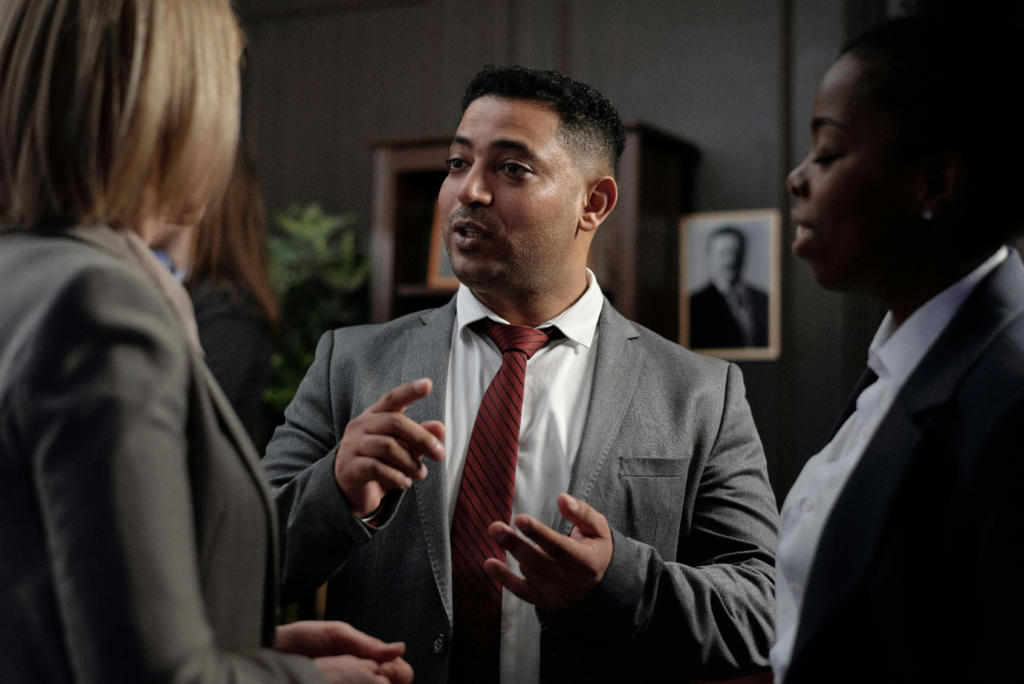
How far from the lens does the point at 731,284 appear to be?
12.6 ft

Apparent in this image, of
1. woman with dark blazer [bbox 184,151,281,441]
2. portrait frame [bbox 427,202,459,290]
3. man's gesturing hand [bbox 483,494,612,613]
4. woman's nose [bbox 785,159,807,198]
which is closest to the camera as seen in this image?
woman's nose [bbox 785,159,807,198]

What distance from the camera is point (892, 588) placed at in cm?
98

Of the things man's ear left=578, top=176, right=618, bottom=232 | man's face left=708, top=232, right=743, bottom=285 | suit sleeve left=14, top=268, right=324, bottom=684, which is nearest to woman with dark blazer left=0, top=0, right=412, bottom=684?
suit sleeve left=14, top=268, right=324, bottom=684

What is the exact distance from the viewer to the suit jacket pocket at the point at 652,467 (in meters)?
1.71

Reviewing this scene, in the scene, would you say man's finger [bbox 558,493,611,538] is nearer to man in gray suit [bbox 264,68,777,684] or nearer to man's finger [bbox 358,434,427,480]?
man in gray suit [bbox 264,68,777,684]

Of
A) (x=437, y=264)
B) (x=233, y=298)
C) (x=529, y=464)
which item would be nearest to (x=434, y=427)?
(x=529, y=464)

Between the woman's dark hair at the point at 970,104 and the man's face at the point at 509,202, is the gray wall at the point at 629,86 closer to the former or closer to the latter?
the man's face at the point at 509,202

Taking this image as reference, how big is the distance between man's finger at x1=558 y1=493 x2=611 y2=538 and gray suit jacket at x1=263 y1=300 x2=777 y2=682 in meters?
0.06

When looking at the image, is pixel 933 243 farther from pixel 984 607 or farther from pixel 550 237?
pixel 550 237

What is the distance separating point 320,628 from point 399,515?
49 cm

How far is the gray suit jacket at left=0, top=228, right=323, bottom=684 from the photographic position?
Result: 74 cm

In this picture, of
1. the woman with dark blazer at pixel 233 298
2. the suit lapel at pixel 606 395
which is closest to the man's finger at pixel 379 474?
the suit lapel at pixel 606 395

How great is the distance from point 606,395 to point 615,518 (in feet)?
0.75

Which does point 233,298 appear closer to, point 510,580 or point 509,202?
point 509,202
